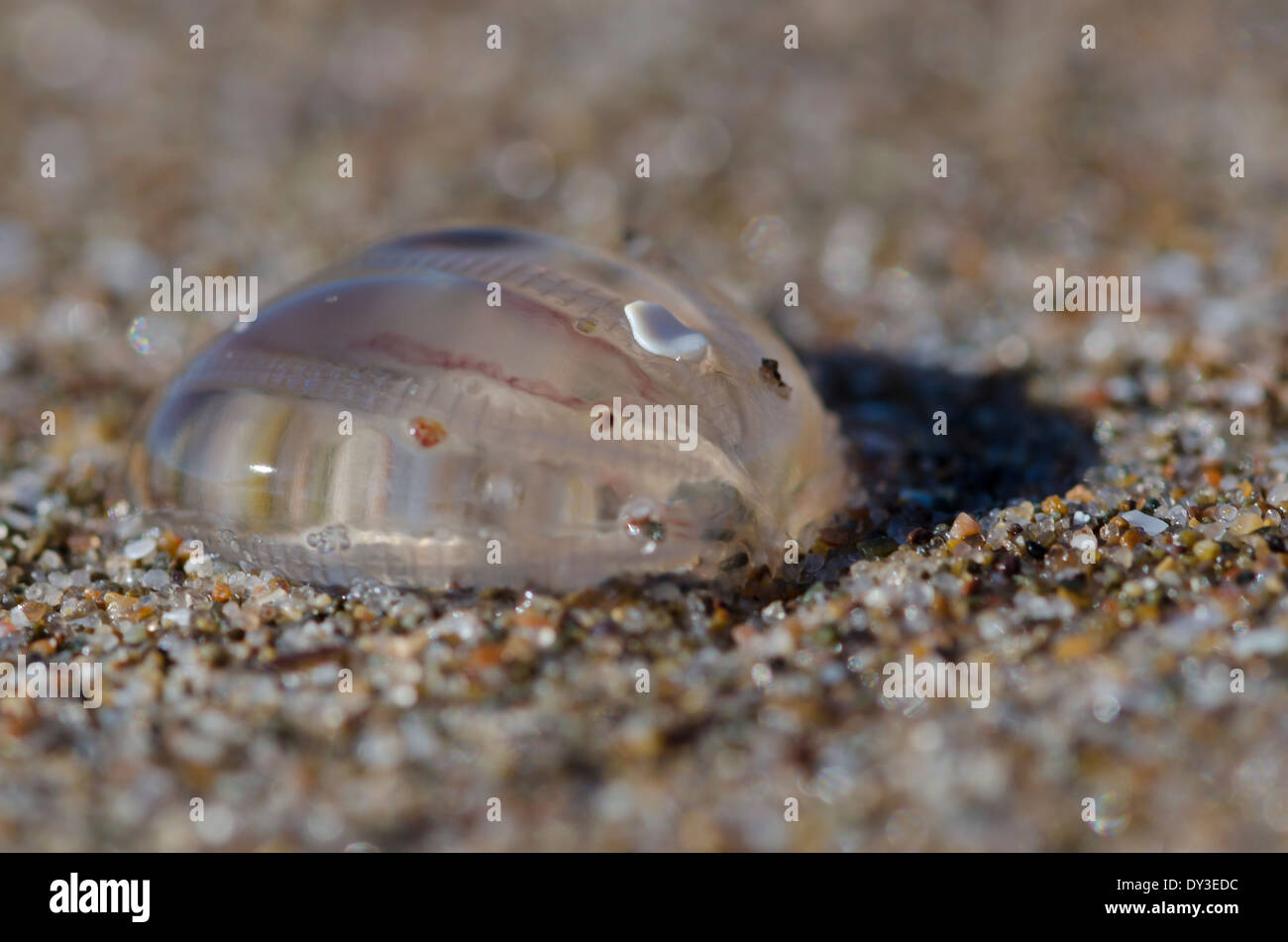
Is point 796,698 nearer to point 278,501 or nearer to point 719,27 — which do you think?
point 278,501

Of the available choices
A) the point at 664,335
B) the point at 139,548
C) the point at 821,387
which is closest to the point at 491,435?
the point at 664,335

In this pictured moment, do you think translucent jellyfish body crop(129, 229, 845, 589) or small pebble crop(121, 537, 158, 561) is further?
small pebble crop(121, 537, 158, 561)

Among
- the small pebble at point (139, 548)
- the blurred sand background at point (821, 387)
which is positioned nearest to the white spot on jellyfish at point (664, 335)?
the blurred sand background at point (821, 387)

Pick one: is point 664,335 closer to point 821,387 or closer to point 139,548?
point 821,387

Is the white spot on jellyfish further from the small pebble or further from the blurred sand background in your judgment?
the small pebble

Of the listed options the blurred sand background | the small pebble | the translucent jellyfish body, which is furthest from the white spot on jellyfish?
the small pebble

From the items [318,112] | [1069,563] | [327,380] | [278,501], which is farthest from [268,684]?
[318,112]

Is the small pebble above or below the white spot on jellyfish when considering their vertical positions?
below
